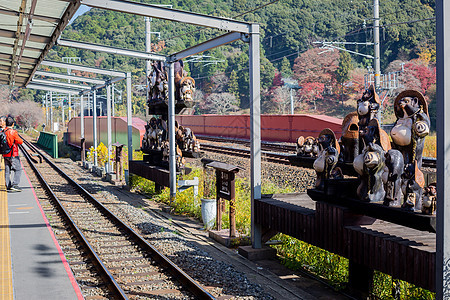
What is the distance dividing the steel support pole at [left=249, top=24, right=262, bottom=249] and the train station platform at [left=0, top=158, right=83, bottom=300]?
11.4 ft

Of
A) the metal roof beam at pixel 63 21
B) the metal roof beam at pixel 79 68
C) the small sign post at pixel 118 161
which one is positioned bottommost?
the small sign post at pixel 118 161

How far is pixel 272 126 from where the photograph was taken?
38.4m

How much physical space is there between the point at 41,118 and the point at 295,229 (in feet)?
319

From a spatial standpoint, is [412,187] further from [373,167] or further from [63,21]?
[63,21]

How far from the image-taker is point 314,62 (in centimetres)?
6706

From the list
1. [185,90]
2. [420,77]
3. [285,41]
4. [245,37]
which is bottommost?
[185,90]

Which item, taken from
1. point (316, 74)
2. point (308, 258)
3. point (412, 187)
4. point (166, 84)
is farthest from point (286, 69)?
point (412, 187)

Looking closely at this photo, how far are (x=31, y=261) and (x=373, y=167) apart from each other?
5802 mm

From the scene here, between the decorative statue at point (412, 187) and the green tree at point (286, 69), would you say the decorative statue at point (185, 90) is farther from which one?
the green tree at point (286, 69)

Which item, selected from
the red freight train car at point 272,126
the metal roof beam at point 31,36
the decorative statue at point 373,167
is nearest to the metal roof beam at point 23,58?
the metal roof beam at point 31,36

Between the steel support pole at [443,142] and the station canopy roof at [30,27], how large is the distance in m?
7.14

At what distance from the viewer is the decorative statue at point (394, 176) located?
6.89 metres

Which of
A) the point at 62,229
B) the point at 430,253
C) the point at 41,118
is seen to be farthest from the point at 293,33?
the point at 430,253

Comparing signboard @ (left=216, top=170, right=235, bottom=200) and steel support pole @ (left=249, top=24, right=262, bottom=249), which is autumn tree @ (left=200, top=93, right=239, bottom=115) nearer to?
signboard @ (left=216, top=170, right=235, bottom=200)
